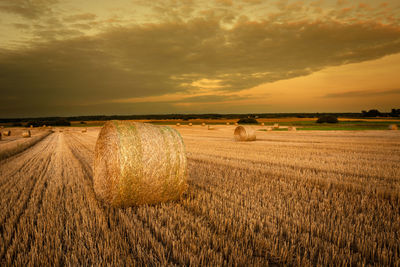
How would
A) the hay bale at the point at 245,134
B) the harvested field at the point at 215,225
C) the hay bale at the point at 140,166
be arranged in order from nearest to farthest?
the harvested field at the point at 215,225
the hay bale at the point at 140,166
the hay bale at the point at 245,134

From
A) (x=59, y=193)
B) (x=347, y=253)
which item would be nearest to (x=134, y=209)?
(x=59, y=193)

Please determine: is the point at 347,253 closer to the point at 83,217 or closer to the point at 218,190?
the point at 218,190

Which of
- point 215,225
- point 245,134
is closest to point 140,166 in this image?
point 215,225

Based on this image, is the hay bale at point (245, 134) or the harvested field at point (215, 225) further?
the hay bale at point (245, 134)

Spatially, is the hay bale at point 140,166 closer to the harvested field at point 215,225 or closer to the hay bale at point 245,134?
the harvested field at point 215,225

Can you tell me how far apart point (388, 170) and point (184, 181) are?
7030mm

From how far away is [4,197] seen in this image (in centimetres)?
519

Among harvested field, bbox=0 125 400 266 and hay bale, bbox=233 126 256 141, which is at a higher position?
hay bale, bbox=233 126 256 141

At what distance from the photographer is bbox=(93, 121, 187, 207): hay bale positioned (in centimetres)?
473

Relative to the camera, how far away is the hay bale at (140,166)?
15.5 feet

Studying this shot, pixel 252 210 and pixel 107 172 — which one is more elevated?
pixel 107 172

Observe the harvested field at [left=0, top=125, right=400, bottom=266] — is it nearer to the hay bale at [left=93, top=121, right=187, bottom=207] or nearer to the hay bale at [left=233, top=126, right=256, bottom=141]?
the hay bale at [left=93, top=121, right=187, bottom=207]

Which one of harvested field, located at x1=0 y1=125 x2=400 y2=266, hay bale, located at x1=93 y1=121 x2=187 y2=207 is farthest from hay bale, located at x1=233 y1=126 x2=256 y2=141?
hay bale, located at x1=93 y1=121 x2=187 y2=207

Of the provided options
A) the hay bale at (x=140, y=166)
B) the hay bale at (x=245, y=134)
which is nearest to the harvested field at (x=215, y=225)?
the hay bale at (x=140, y=166)
